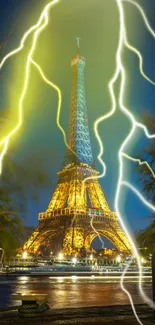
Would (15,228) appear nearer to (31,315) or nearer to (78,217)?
(31,315)

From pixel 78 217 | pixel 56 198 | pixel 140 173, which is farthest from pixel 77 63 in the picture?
pixel 140 173

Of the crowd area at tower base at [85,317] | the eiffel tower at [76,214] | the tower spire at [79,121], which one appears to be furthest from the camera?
the tower spire at [79,121]

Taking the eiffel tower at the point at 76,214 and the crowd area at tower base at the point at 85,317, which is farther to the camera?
the eiffel tower at the point at 76,214

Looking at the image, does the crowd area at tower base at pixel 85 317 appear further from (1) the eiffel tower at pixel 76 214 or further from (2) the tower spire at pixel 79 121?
(2) the tower spire at pixel 79 121

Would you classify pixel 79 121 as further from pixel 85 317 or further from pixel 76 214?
pixel 85 317

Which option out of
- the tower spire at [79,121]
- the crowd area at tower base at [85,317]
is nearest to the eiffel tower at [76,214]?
the tower spire at [79,121]

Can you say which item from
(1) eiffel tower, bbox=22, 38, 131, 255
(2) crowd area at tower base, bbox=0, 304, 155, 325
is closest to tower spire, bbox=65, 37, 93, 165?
(1) eiffel tower, bbox=22, 38, 131, 255

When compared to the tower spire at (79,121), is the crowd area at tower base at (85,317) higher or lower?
lower

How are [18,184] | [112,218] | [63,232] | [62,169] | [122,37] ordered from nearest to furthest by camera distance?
[122,37], [18,184], [63,232], [112,218], [62,169]
